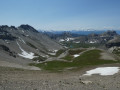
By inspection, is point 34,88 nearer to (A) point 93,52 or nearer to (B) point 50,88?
(B) point 50,88

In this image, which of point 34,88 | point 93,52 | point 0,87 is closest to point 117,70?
point 34,88

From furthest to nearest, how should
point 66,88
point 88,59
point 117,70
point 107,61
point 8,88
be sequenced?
point 88,59, point 107,61, point 117,70, point 66,88, point 8,88

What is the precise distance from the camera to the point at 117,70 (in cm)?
4778

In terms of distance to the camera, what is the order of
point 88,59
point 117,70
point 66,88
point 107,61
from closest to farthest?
point 66,88
point 117,70
point 107,61
point 88,59

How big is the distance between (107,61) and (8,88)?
64253mm

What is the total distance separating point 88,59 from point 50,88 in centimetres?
6428

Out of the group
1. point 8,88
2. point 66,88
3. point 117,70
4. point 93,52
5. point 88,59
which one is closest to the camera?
point 8,88

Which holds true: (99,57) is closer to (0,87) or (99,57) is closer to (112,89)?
(112,89)

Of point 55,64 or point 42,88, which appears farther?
point 55,64

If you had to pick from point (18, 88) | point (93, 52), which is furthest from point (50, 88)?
point (93, 52)

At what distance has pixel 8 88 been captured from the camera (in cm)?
2386

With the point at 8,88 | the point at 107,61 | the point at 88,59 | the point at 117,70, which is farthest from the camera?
the point at 88,59

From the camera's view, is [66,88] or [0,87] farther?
[66,88]

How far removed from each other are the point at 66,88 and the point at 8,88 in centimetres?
738
